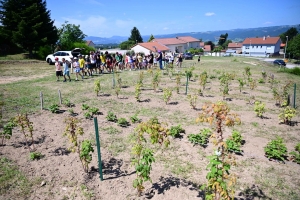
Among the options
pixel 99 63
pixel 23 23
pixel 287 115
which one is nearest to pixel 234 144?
pixel 287 115

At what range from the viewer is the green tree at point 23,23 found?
26569 mm

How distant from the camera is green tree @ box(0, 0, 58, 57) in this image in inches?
1046

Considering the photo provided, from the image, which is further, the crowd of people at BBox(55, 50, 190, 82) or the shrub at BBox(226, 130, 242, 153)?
the crowd of people at BBox(55, 50, 190, 82)

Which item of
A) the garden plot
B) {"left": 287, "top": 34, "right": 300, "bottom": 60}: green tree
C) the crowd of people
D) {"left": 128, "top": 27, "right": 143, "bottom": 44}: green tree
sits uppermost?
{"left": 128, "top": 27, "right": 143, "bottom": 44}: green tree

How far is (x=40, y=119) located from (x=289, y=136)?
949 cm

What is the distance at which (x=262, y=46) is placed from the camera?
91.4 metres

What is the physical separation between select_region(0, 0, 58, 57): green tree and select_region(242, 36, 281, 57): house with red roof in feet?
282

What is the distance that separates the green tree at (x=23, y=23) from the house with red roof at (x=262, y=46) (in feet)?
282

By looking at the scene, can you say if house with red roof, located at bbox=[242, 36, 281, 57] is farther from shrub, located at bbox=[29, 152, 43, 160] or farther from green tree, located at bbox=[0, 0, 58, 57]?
shrub, located at bbox=[29, 152, 43, 160]

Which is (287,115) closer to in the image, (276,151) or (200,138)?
(276,151)

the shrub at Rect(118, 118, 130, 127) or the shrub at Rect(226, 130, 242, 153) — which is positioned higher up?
the shrub at Rect(118, 118, 130, 127)

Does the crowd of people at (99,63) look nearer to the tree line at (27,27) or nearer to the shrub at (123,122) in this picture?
the shrub at (123,122)

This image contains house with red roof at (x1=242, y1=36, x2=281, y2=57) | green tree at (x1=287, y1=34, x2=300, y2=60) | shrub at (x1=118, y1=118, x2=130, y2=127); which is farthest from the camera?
house with red roof at (x1=242, y1=36, x2=281, y2=57)

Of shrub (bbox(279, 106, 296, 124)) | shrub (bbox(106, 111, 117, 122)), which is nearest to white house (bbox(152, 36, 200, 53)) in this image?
shrub (bbox(279, 106, 296, 124))
